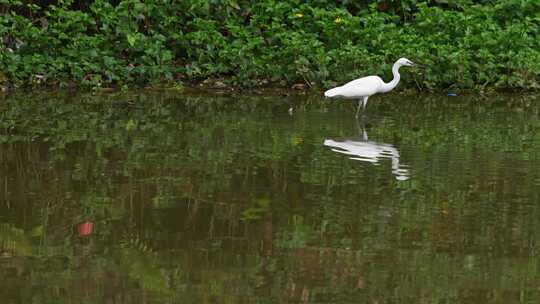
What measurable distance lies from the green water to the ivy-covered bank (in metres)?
1.86

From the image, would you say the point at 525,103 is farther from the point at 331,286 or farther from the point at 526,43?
the point at 331,286

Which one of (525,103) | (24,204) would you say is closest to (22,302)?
(24,204)

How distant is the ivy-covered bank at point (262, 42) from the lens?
15.6 meters

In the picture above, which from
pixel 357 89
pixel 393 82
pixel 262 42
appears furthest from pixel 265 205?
pixel 262 42

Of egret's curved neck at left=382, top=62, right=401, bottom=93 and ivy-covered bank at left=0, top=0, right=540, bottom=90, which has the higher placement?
ivy-covered bank at left=0, top=0, right=540, bottom=90

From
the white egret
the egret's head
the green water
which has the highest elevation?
the egret's head

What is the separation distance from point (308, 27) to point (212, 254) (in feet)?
32.9

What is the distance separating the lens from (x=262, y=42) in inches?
642

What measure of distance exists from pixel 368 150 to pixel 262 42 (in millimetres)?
5523

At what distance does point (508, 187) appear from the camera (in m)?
9.28

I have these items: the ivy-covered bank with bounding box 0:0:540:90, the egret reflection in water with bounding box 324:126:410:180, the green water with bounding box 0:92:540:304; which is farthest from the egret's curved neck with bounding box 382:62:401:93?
the egret reflection in water with bounding box 324:126:410:180

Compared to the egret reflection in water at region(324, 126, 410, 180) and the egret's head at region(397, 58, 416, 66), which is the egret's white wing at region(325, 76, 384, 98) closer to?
the egret's head at region(397, 58, 416, 66)

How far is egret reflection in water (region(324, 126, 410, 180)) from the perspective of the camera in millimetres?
10156

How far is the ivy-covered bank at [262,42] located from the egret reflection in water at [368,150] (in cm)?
391
